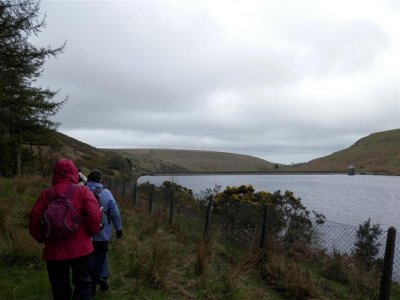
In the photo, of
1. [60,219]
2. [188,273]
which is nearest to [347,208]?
[188,273]

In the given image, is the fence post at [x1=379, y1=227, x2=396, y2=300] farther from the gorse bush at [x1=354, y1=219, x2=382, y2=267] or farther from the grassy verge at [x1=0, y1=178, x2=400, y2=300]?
the gorse bush at [x1=354, y1=219, x2=382, y2=267]

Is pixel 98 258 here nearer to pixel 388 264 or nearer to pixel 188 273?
pixel 188 273

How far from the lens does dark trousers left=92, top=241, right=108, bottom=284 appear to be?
573 cm

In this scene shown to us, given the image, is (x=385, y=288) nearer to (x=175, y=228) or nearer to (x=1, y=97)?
(x=175, y=228)

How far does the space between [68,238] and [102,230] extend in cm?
163

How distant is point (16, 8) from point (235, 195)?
952 centimetres

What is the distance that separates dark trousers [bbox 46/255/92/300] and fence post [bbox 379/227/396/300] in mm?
4118

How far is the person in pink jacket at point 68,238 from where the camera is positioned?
163 inches

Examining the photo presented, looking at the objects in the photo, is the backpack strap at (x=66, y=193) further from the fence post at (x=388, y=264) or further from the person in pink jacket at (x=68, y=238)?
the fence post at (x=388, y=264)

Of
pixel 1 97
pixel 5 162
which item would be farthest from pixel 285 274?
pixel 5 162

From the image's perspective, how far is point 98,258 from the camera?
19.0 ft

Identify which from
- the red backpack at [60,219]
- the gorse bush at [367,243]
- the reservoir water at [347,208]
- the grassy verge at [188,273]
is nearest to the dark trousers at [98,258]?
the grassy verge at [188,273]

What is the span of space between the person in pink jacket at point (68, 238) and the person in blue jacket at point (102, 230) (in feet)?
4.23

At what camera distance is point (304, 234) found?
11.1m
